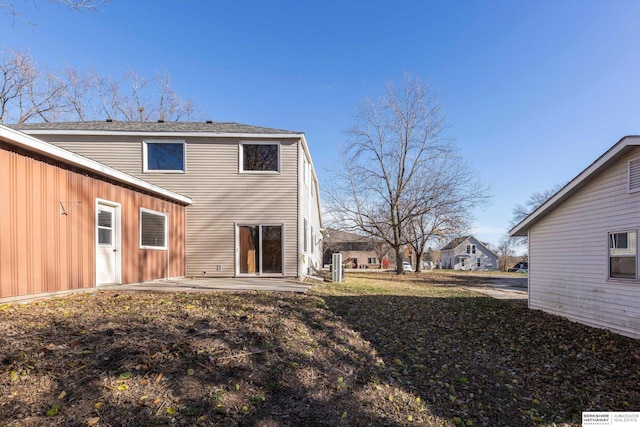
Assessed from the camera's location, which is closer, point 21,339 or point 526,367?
point 21,339

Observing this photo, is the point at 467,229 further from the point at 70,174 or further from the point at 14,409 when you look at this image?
the point at 14,409

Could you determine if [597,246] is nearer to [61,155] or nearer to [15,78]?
[61,155]

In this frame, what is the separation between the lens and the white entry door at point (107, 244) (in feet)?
26.2

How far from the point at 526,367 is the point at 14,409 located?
21.8ft

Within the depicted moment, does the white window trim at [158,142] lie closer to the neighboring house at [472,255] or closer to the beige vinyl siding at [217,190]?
the beige vinyl siding at [217,190]

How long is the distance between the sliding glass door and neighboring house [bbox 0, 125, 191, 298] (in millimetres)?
2941

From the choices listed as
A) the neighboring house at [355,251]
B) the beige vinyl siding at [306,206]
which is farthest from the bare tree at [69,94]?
the neighboring house at [355,251]

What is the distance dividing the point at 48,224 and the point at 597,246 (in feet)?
40.8

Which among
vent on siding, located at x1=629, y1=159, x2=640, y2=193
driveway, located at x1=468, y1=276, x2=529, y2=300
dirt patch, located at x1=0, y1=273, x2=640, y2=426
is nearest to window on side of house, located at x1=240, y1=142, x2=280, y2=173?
dirt patch, located at x1=0, y1=273, x2=640, y2=426

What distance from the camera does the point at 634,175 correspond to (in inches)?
274

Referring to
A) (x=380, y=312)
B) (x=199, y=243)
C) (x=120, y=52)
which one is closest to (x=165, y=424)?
(x=380, y=312)

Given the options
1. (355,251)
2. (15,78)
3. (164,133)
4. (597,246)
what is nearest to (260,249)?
(164,133)

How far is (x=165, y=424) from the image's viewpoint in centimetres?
264

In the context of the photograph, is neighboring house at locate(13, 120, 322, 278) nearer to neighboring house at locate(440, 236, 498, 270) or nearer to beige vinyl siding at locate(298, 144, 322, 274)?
beige vinyl siding at locate(298, 144, 322, 274)
